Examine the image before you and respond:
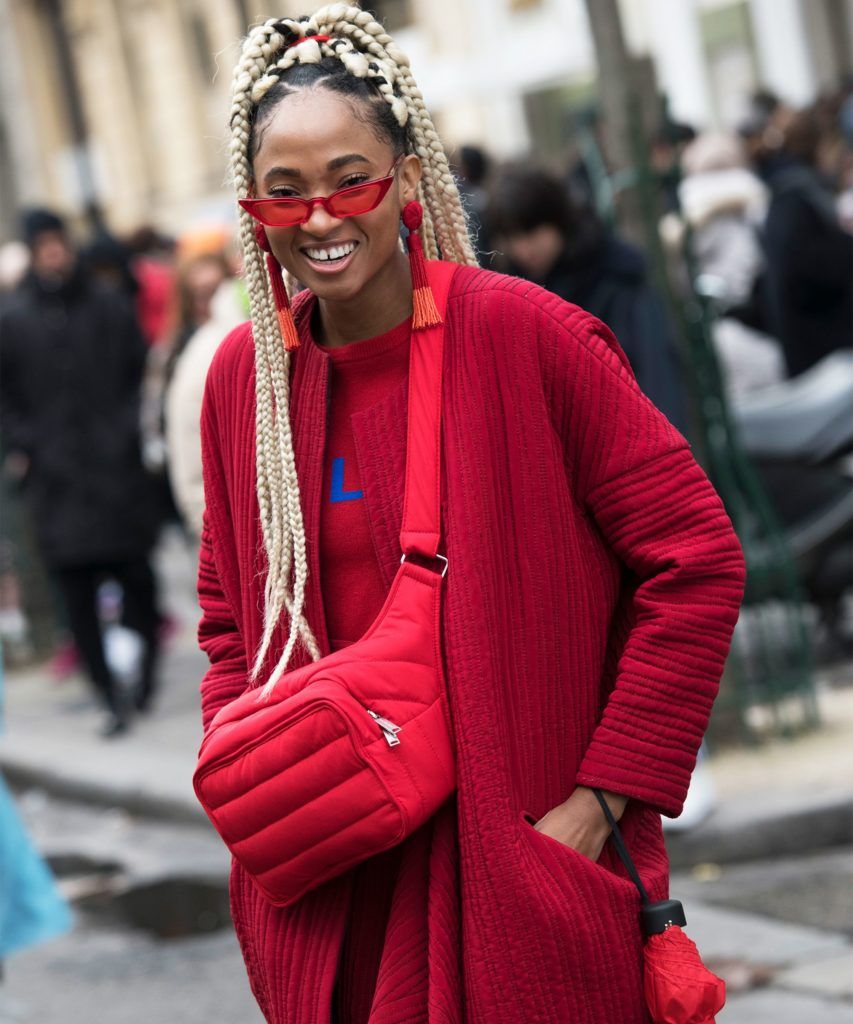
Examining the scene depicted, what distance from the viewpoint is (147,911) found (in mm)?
6848

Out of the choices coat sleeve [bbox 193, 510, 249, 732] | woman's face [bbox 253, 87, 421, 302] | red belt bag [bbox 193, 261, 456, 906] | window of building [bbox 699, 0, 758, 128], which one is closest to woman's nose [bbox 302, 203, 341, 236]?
woman's face [bbox 253, 87, 421, 302]

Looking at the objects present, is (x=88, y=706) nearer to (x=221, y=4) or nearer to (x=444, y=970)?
(x=444, y=970)

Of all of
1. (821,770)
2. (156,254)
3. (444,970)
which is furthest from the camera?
(156,254)

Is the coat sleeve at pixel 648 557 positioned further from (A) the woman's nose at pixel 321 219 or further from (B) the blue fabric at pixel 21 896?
(B) the blue fabric at pixel 21 896

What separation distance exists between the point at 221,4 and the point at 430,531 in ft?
96.9

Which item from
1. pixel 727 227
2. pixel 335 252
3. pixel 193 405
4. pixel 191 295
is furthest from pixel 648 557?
pixel 727 227

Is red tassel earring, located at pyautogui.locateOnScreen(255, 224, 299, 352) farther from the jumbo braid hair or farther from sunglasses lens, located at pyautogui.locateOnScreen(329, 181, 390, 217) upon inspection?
sunglasses lens, located at pyautogui.locateOnScreen(329, 181, 390, 217)

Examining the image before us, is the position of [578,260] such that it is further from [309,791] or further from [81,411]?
[81,411]

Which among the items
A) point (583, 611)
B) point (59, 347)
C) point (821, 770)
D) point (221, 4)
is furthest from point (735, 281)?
point (221, 4)

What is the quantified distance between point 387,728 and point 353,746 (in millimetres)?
49

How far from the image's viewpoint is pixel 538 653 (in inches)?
101

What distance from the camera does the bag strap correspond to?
2.53 m

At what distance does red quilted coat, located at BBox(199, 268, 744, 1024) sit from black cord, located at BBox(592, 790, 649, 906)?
0.02 meters

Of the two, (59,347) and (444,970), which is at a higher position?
(59,347)
